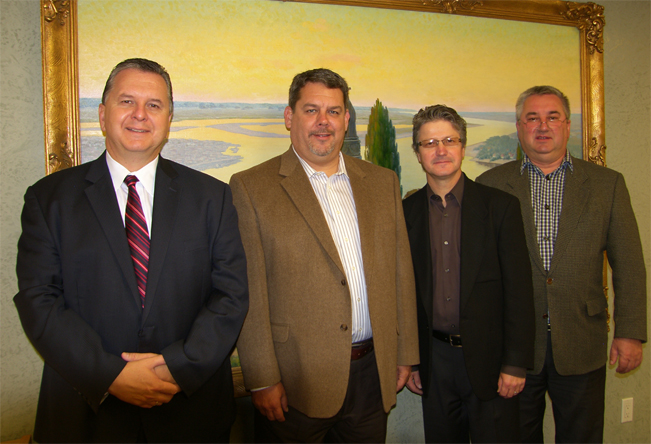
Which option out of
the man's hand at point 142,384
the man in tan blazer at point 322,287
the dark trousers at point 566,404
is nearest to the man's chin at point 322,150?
the man in tan blazer at point 322,287

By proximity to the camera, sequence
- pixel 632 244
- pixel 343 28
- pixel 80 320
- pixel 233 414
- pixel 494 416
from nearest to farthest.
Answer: pixel 80 320, pixel 233 414, pixel 494 416, pixel 632 244, pixel 343 28

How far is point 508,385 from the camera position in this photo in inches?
74.3

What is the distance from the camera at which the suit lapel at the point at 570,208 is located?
2096 millimetres

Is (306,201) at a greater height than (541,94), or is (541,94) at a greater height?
(541,94)

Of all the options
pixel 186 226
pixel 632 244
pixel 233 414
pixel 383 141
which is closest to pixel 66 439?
pixel 233 414

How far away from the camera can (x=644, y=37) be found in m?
2.78

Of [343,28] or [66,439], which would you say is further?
[343,28]

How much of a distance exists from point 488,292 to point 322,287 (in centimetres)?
80

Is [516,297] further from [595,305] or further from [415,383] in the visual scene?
→ [415,383]

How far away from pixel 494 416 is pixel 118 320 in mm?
1679

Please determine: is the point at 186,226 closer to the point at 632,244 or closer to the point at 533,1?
the point at 632,244

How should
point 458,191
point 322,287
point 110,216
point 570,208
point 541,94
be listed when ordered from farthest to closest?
1. point 541,94
2. point 570,208
3. point 458,191
4. point 322,287
5. point 110,216

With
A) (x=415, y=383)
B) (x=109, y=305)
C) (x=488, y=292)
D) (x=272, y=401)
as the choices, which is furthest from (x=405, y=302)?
(x=109, y=305)

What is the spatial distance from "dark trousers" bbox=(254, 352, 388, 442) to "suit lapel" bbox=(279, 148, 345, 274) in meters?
0.52
